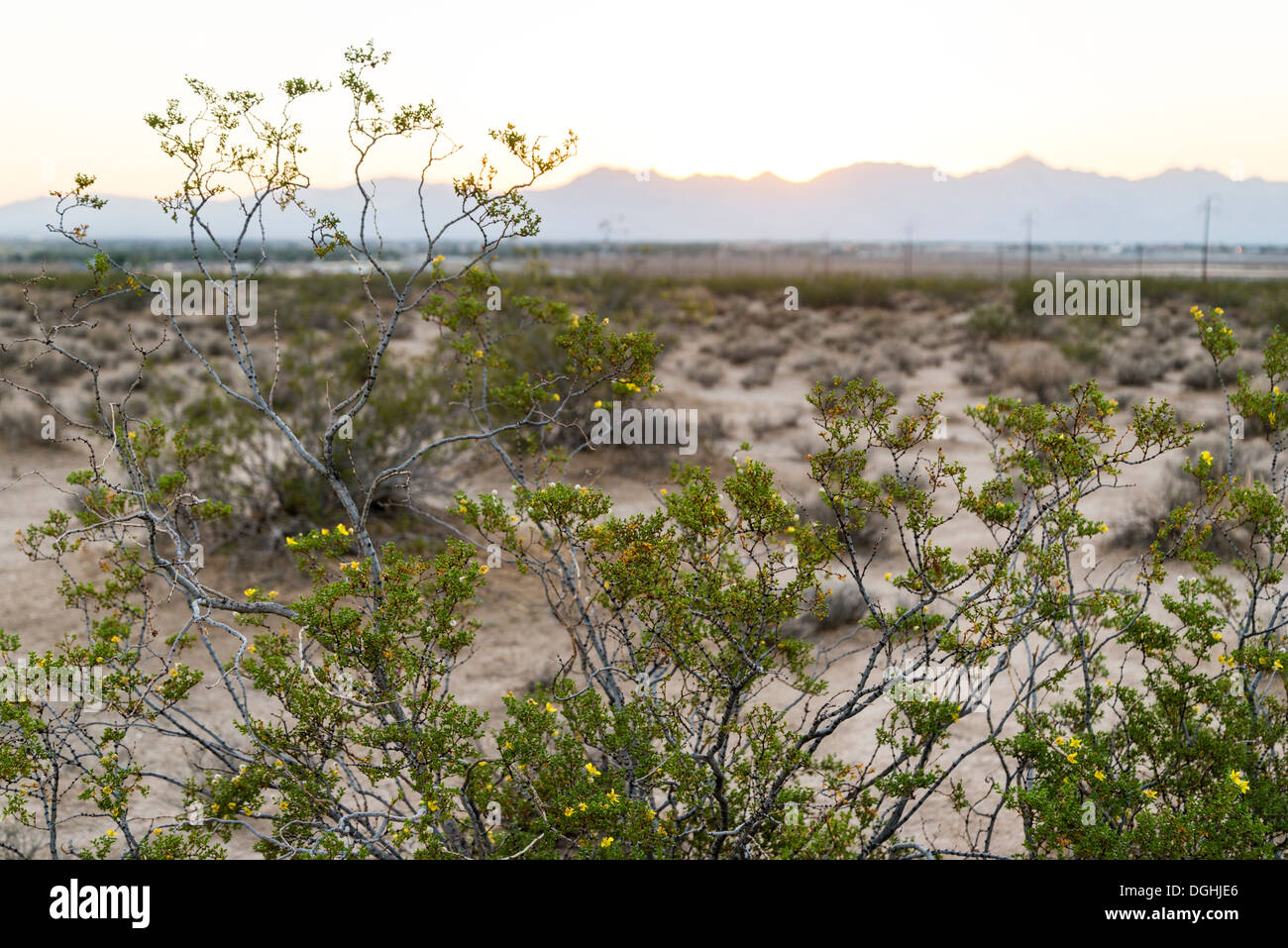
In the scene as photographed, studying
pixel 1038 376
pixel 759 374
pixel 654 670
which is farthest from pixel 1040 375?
pixel 654 670

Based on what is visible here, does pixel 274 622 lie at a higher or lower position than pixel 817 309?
lower

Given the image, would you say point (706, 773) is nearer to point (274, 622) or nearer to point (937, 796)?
point (937, 796)

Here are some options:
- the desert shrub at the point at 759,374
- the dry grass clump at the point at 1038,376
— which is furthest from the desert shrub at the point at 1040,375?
the desert shrub at the point at 759,374

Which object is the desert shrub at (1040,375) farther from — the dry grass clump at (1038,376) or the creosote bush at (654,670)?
the creosote bush at (654,670)

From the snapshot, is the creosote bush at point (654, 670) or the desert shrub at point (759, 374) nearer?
the creosote bush at point (654, 670)

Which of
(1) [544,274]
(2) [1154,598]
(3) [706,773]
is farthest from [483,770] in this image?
(1) [544,274]

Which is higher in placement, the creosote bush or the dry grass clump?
the dry grass clump

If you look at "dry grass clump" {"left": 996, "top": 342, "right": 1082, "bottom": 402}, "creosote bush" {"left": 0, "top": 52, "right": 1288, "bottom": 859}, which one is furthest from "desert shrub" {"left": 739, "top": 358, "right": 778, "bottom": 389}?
"creosote bush" {"left": 0, "top": 52, "right": 1288, "bottom": 859}

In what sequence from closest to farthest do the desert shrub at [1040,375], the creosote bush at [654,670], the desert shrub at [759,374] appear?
the creosote bush at [654,670], the desert shrub at [1040,375], the desert shrub at [759,374]

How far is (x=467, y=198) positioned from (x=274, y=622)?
419 cm

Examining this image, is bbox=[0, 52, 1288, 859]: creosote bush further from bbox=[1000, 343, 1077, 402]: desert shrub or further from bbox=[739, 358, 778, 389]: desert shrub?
bbox=[739, 358, 778, 389]: desert shrub

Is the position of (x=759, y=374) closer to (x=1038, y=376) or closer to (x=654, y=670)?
(x=1038, y=376)

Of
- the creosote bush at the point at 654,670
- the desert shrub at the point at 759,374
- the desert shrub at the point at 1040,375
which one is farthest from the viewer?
the desert shrub at the point at 759,374
